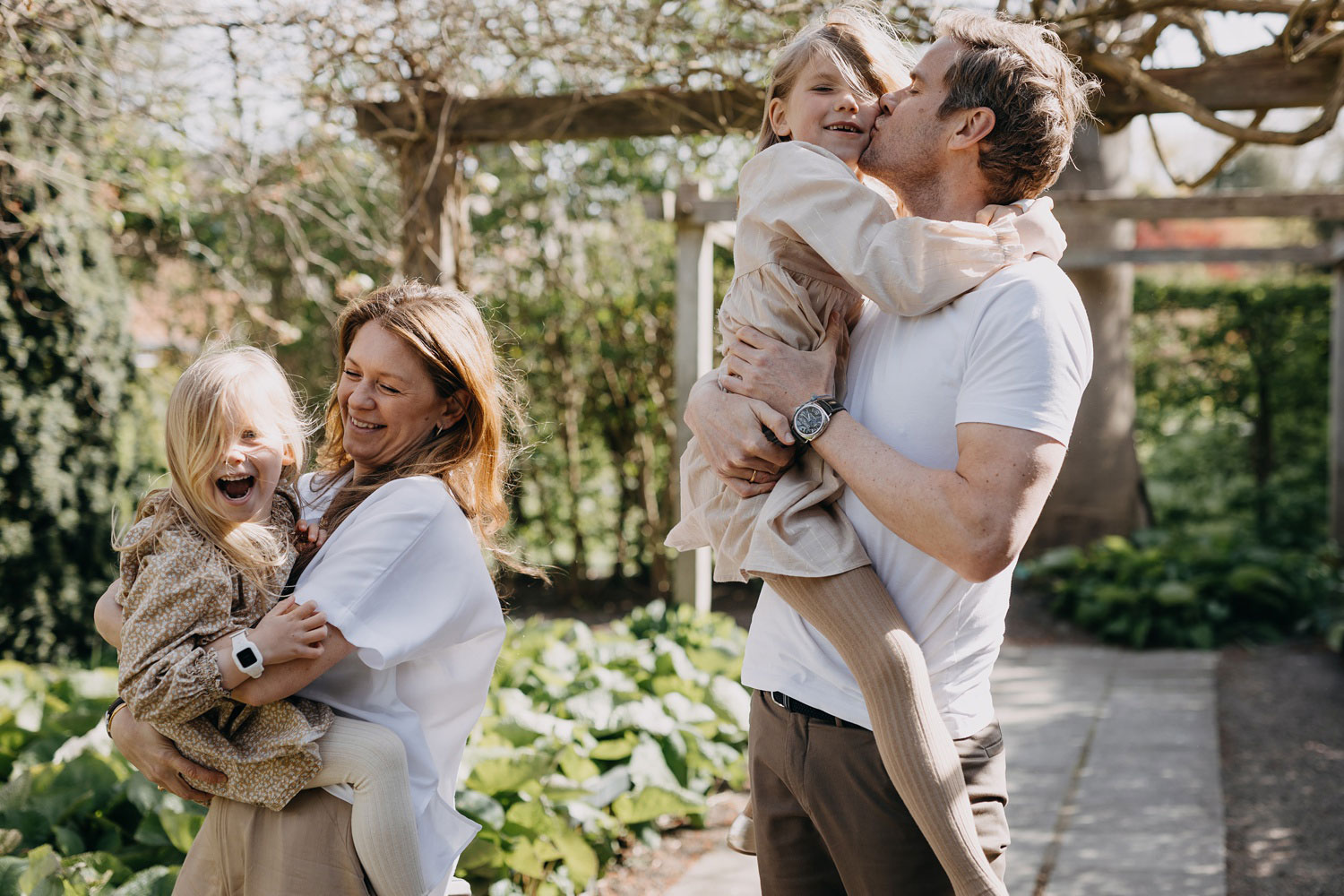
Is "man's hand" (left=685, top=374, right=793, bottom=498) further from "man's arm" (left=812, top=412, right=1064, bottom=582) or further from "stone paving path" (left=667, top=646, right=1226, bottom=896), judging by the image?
"stone paving path" (left=667, top=646, right=1226, bottom=896)

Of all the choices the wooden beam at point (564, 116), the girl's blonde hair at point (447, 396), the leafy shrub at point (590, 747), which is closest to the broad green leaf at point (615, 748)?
the leafy shrub at point (590, 747)

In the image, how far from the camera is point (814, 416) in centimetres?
143

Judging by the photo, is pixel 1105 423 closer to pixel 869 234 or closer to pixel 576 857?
pixel 576 857

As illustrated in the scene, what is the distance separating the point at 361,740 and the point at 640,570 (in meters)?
6.62

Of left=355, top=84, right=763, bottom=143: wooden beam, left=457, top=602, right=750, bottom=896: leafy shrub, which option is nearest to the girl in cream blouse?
left=457, top=602, right=750, bottom=896: leafy shrub

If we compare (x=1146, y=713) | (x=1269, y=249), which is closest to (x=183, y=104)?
(x=1146, y=713)

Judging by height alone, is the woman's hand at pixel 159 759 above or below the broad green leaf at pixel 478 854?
above

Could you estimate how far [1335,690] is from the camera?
5363mm

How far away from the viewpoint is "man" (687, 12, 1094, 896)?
A: 130cm

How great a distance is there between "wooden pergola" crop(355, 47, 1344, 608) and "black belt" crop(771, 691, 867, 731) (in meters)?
2.52

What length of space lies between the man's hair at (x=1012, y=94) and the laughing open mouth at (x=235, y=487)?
108 centimetres

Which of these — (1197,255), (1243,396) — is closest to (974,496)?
(1197,255)

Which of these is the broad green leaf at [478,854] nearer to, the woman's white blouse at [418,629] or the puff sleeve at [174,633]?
the woman's white blouse at [418,629]

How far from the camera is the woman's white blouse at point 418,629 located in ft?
4.70
